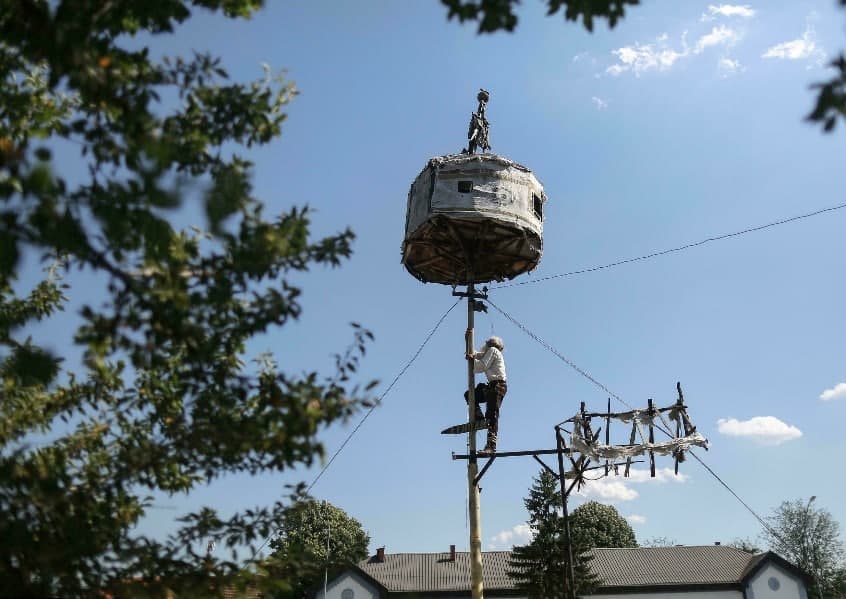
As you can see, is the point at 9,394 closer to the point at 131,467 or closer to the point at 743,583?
the point at 131,467

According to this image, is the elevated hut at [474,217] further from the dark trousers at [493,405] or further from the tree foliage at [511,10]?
the tree foliage at [511,10]

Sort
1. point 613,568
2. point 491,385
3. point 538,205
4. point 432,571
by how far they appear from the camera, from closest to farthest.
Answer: point 491,385 → point 538,205 → point 613,568 → point 432,571

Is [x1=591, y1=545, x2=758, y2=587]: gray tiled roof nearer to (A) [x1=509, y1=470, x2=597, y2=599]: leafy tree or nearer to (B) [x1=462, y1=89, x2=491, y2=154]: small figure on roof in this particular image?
(A) [x1=509, y1=470, x2=597, y2=599]: leafy tree

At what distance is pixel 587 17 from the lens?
4.50m

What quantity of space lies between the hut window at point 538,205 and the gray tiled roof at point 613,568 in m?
28.1

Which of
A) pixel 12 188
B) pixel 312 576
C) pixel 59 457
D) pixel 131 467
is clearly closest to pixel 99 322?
pixel 12 188

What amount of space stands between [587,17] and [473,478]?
491 inches

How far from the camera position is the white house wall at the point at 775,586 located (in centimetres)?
4019

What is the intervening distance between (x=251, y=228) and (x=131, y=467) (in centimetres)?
194

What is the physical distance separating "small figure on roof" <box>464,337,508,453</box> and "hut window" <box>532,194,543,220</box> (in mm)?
3109

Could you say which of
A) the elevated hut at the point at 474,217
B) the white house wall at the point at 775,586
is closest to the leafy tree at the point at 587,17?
the elevated hut at the point at 474,217

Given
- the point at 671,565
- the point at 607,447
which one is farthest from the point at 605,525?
the point at 607,447

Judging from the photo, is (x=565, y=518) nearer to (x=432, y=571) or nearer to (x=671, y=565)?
(x=432, y=571)

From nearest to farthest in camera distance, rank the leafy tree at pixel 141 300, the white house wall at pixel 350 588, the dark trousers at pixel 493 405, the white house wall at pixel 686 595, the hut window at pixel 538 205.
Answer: the leafy tree at pixel 141 300
the dark trousers at pixel 493 405
the hut window at pixel 538 205
the white house wall at pixel 350 588
the white house wall at pixel 686 595
